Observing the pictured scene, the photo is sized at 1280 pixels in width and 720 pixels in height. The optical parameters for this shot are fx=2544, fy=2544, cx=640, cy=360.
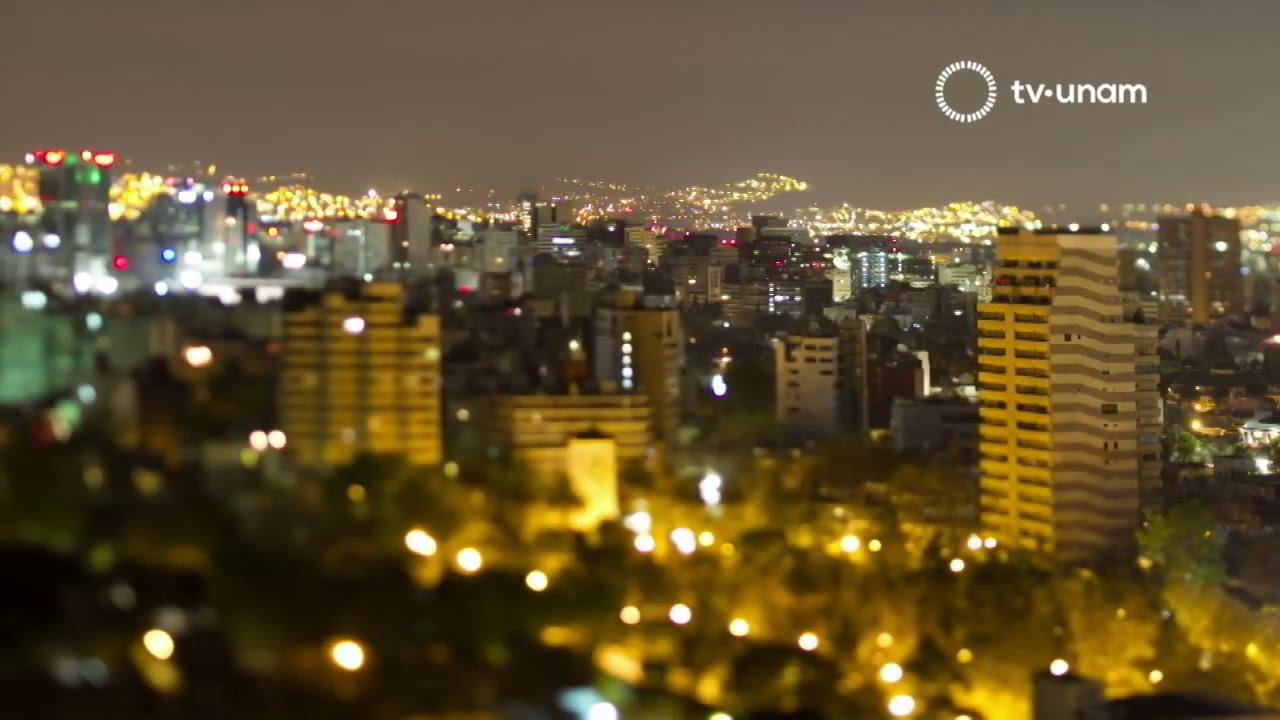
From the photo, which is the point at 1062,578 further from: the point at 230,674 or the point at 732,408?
the point at 230,674

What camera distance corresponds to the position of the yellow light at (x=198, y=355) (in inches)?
257

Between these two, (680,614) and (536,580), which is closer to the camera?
(536,580)

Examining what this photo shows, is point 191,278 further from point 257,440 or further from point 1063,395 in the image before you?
point 1063,395

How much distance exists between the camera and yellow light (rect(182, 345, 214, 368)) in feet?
21.4

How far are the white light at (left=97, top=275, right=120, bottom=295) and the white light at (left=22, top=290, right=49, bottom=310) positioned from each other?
49cm

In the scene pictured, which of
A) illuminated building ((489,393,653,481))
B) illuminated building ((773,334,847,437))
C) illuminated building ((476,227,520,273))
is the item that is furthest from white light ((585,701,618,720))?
illuminated building ((476,227,520,273))

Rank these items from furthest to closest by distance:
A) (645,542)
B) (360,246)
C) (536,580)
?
(360,246), (645,542), (536,580)

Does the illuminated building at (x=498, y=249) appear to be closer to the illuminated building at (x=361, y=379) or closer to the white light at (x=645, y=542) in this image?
the illuminated building at (x=361, y=379)

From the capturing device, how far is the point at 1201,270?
74.1ft

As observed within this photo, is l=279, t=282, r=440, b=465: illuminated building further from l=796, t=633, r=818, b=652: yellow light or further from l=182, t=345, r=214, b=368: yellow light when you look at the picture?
l=796, t=633, r=818, b=652: yellow light

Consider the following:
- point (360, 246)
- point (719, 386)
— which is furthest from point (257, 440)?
point (719, 386)

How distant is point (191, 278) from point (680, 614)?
2.79 meters

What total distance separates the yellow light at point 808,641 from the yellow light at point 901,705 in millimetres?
289

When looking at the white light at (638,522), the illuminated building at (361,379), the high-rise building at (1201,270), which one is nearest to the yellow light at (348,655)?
the illuminated building at (361,379)
